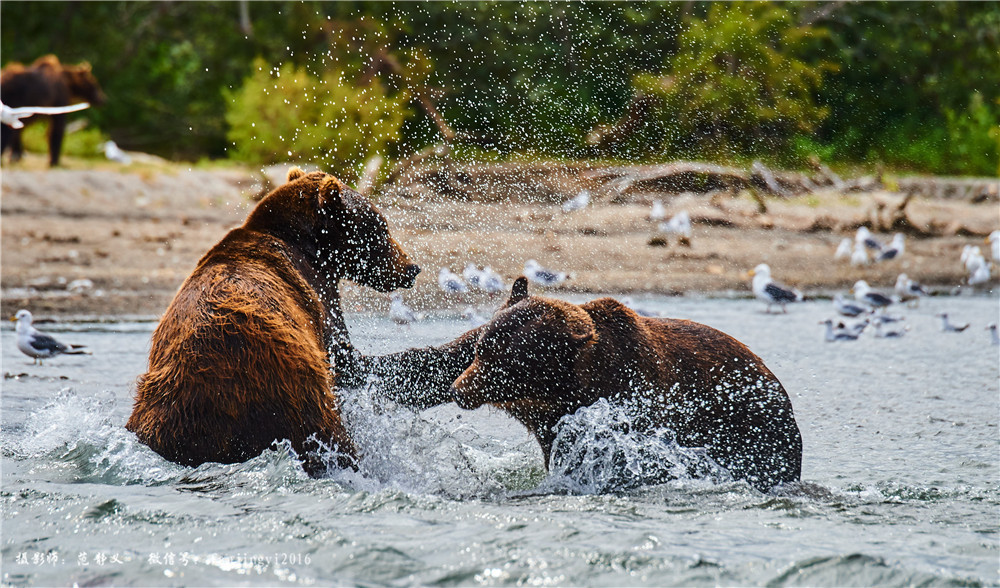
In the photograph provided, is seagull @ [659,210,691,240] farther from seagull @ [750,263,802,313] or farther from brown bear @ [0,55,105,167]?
brown bear @ [0,55,105,167]

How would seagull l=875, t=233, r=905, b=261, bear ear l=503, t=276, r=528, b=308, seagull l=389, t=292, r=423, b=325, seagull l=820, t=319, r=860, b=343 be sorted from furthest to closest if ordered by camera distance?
seagull l=875, t=233, r=905, b=261 < seagull l=820, t=319, r=860, b=343 < seagull l=389, t=292, r=423, b=325 < bear ear l=503, t=276, r=528, b=308

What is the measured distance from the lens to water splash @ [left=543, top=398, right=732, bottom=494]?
4.64m

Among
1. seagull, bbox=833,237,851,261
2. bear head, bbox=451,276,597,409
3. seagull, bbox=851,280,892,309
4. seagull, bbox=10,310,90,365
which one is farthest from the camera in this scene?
seagull, bbox=833,237,851,261

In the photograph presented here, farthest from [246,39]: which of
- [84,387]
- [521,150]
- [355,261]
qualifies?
[355,261]

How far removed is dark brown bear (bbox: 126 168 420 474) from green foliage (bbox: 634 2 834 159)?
13120 mm

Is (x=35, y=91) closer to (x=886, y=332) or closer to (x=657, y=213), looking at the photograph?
(x=657, y=213)

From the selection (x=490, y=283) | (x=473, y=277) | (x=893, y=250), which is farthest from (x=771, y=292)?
(x=893, y=250)

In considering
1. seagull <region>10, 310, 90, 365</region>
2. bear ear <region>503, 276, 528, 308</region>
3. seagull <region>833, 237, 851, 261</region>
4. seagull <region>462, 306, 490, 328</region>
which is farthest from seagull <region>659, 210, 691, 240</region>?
bear ear <region>503, 276, 528, 308</region>

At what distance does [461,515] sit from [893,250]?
10.9 metres

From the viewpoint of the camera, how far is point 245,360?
13.4ft

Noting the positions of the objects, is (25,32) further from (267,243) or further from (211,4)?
(267,243)

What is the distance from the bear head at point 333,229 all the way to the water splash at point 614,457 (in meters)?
1.20

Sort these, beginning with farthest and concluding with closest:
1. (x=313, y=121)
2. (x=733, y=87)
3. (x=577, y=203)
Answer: (x=313, y=121) → (x=733, y=87) → (x=577, y=203)

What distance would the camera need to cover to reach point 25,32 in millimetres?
22094
